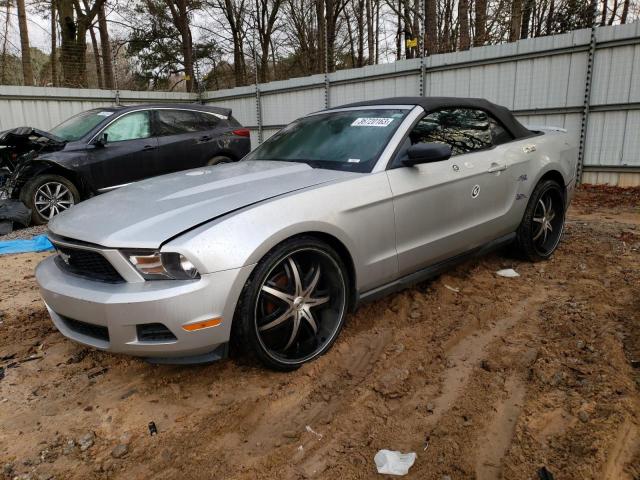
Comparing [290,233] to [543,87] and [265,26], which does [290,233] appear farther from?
[265,26]

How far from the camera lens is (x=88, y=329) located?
2.54 metres

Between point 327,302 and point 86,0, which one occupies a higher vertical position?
point 86,0

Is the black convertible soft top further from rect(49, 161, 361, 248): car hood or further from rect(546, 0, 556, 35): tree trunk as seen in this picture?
rect(546, 0, 556, 35): tree trunk

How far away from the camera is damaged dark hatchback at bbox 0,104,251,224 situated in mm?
6664

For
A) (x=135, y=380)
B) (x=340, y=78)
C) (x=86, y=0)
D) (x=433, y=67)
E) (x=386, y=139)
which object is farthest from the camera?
(x=86, y=0)

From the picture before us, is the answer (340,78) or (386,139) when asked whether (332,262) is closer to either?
(386,139)

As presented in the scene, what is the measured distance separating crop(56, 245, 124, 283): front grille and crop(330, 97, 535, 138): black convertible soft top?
234 cm

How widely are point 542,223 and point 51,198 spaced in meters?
6.29

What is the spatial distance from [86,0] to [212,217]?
74.2 ft

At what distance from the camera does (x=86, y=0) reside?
20453mm

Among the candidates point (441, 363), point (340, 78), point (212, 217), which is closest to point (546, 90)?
point (340, 78)

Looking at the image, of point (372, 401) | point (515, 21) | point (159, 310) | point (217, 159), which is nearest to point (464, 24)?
point (515, 21)

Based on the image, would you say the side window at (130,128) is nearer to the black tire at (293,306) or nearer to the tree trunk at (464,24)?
the black tire at (293,306)

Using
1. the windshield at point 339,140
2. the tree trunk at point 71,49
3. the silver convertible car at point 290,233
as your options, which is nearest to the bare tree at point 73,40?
the tree trunk at point 71,49
